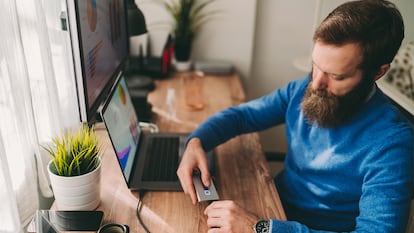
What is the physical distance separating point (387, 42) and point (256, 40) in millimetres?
1222

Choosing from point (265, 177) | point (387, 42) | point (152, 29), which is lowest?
point (265, 177)

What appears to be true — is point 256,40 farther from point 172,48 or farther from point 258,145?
point 258,145

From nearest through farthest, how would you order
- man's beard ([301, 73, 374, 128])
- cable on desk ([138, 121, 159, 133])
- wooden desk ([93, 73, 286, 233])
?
wooden desk ([93, 73, 286, 233])
man's beard ([301, 73, 374, 128])
cable on desk ([138, 121, 159, 133])

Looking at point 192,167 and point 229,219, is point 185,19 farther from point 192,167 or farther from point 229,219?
point 229,219

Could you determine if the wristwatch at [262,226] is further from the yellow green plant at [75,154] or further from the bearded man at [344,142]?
the yellow green plant at [75,154]

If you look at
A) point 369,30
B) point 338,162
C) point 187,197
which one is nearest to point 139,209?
point 187,197

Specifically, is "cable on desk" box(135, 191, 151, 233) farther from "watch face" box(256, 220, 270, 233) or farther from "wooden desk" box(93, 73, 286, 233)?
"watch face" box(256, 220, 270, 233)

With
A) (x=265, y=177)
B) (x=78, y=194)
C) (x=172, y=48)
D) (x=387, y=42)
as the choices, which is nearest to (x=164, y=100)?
(x=172, y=48)

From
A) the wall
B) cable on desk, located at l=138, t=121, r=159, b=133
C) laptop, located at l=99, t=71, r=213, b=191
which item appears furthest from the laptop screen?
the wall

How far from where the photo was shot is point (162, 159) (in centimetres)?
128

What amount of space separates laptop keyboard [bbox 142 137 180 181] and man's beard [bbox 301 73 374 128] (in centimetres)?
49

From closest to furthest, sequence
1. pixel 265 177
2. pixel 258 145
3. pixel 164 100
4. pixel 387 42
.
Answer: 1. pixel 387 42
2. pixel 265 177
3. pixel 258 145
4. pixel 164 100

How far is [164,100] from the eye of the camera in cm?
180

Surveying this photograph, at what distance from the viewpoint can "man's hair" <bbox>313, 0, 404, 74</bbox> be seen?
42.0 inches
